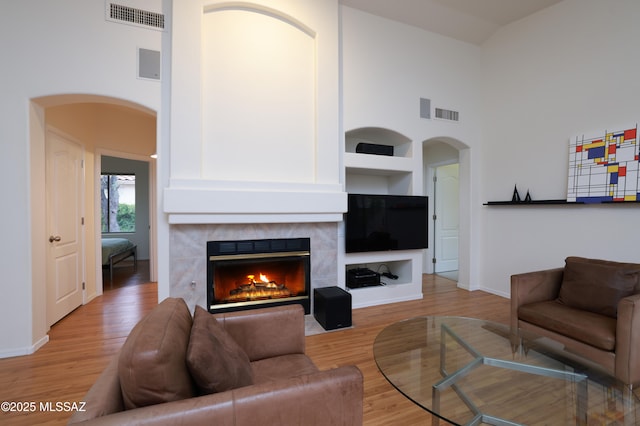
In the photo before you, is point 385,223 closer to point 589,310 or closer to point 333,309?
point 333,309

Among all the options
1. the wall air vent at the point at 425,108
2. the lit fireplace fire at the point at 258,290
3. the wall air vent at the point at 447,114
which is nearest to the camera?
the lit fireplace fire at the point at 258,290

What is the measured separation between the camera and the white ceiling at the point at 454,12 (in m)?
3.73

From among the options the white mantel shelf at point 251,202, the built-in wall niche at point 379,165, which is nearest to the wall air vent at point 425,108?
the built-in wall niche at point 379,165

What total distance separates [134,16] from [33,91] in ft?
3.89

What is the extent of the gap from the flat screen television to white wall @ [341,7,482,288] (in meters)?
0.33

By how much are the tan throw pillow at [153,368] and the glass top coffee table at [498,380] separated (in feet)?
3.41

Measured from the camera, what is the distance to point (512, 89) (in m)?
4.20

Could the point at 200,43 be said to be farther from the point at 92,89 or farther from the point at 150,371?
the point at 150,371

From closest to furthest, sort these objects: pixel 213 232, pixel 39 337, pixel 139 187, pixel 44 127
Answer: pixel 39 337 < pixel 44 127 < pixel 213 232 < pixel 139 187

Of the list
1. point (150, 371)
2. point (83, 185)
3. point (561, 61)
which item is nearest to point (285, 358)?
point (150, 371)

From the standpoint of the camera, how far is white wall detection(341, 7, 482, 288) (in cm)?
378

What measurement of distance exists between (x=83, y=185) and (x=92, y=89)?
1668mm

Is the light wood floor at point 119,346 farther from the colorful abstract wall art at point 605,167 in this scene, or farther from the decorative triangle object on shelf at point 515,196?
the colorful abstract wall art at point 605,167

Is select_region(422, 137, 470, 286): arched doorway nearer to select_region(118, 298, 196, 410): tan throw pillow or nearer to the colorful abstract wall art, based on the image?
the colorful abstract wall art
